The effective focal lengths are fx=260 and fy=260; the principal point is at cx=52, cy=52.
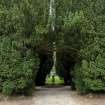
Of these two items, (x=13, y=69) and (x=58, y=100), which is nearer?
(x=58, y=100)

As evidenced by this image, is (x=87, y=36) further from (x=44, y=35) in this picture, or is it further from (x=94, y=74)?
(x=44, y=35)

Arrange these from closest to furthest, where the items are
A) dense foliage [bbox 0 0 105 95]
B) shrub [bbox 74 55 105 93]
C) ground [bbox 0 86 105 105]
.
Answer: ground [bbox 0 86 105 105], shrub [bbox 74 55 105 93], dense foliage [bbox 0 0 105 95]

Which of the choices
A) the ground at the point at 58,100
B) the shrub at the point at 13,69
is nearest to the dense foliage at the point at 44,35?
the shrub at the point at 13,69

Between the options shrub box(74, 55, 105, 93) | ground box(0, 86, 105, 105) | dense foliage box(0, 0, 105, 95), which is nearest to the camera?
ground box(0, 86, 105, 105)

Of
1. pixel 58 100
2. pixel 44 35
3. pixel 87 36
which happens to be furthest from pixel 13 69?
pixel 87 36

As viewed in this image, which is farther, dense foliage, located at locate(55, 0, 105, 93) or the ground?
dense foliage, located at locate(55, 0, 105, 93)

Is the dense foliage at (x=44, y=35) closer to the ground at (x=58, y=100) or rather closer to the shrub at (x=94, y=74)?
the shrub at (x=94, y=74)

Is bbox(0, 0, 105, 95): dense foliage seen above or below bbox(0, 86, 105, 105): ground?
above

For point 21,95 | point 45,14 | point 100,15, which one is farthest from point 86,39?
point 21,95

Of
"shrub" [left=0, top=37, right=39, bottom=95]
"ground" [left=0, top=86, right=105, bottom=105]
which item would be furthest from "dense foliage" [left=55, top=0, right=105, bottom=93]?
"shrub" [left=0, top=37, right=39, bottom=95]

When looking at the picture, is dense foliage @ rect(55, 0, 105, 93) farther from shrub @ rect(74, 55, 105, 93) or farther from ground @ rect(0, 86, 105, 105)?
ground @ rect(0, 86, 105, 105)

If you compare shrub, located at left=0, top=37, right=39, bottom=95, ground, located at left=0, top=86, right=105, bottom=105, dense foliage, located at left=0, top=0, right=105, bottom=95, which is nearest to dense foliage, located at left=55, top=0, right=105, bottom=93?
dense foliage, located at left=0, top=0, right=105, bottom=95

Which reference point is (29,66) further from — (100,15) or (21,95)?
(100,15)

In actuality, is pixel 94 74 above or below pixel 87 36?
below
